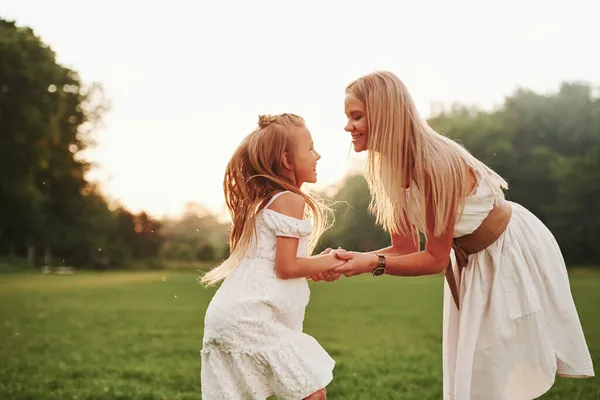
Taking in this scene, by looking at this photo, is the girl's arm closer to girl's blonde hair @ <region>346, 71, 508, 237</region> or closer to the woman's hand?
the woman's hand

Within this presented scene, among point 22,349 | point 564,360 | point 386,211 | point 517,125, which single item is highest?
point 517,125

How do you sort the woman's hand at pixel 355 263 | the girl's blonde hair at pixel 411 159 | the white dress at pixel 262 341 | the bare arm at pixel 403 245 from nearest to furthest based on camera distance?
the white dress at pixel 262 341, the girl's blonde hair at pixel 411 159, the woman's hand at pixel 355 263, the bare arm at pixel 403 245

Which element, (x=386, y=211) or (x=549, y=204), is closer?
(x=386, y=211)

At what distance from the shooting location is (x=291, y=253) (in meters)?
3.00

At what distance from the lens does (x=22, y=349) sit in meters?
7.98

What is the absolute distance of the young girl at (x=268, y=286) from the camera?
9.75 ft

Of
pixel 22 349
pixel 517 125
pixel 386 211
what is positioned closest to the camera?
pixel 386 211

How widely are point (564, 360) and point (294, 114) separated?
150cm

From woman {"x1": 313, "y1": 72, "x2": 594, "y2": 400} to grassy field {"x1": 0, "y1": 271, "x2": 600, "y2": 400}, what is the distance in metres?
2.50

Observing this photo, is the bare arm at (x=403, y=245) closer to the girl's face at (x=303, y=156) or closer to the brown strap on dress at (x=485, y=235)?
the brown strap on dress at (x=485, y=235)

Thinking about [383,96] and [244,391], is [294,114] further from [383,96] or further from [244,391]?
[244,391]

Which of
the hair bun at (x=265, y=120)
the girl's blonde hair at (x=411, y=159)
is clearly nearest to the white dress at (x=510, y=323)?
the girl's blonde hair at (x=411, y=159)

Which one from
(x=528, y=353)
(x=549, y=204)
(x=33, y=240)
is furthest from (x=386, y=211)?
(x=549, y=204)

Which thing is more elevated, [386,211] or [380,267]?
[386,211]
